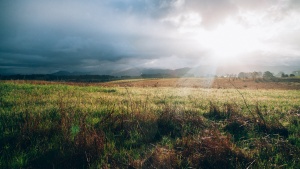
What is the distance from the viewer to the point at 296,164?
3816 millimetres

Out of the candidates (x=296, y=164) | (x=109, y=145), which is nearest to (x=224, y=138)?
(x=296, y=164)

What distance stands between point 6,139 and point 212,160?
466 centimetres

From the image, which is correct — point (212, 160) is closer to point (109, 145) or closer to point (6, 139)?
point (109, 145)

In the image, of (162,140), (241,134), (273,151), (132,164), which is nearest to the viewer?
(132,164)

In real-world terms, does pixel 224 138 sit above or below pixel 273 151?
above

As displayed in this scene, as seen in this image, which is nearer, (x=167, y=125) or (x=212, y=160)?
(x=212, y=160)

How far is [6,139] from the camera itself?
4566 mm

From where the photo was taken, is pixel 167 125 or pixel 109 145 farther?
pixel 167 125

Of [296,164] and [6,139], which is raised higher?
[6,139]

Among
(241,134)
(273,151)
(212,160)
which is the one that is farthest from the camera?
(241,134)

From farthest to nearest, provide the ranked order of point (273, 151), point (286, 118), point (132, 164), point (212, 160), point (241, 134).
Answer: point (286, 118) → point (241, 134) → point (273, 151) → point (212, 160) → point (132, 164)

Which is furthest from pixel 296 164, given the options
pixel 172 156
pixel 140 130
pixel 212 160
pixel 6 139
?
pixel 6 139

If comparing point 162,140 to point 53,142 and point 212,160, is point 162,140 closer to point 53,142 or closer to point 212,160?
point 212,160

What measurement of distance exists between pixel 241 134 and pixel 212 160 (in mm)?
2456
